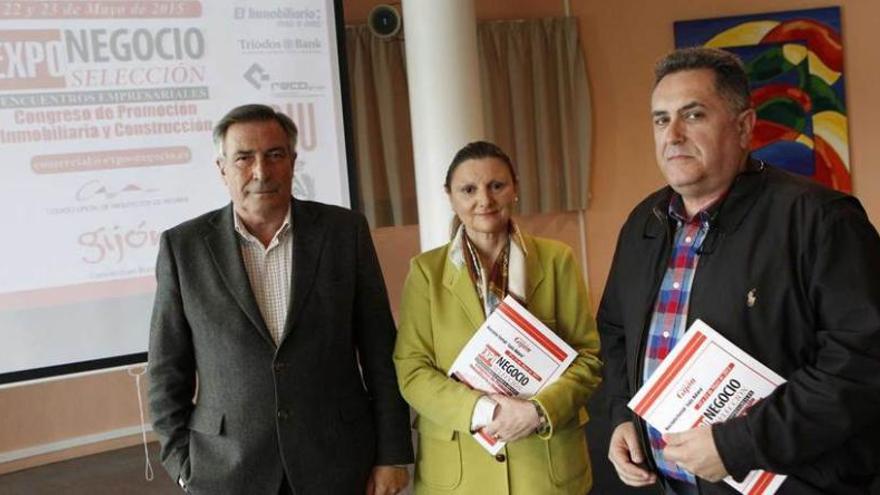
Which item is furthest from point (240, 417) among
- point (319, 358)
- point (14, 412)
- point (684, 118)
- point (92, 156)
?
point (14, 412)

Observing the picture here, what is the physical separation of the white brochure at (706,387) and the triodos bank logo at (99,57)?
8.08 feet

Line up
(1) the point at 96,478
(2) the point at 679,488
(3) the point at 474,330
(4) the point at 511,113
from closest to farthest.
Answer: (2) the point at 679,488 → (3) the point at 474,330 → (1) the point at 96,478 → (4) the point at 511,113

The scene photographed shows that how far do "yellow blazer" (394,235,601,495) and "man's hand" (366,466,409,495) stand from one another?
7 centimetres

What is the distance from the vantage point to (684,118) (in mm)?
1483

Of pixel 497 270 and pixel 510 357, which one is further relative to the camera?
pixel 497 270

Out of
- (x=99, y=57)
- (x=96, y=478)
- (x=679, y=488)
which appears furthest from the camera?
(x=96, y=478)

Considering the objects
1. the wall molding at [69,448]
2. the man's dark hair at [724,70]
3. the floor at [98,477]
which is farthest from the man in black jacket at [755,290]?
the wall molding at [69,448]

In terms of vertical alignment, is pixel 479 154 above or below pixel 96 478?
above

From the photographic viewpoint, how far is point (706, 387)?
146 centimetres

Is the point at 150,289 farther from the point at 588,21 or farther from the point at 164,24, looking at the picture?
the point at 588,21

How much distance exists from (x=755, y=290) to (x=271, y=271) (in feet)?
3.43

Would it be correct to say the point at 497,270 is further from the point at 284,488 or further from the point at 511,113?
the point at 511,113

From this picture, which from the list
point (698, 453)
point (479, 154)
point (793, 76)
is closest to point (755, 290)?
point (698, 453)

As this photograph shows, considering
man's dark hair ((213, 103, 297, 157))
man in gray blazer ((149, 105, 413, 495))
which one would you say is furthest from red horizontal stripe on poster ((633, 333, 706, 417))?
man's dark hair ((213, 103, 297, 157))
